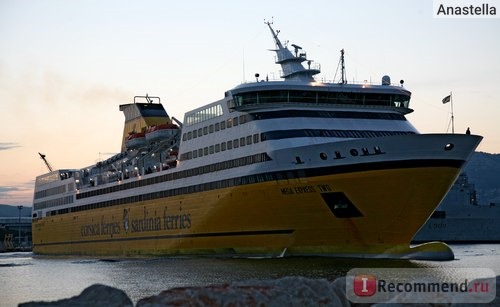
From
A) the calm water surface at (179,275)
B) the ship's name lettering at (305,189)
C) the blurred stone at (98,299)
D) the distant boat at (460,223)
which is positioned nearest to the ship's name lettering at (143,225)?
the calm water surface at (179,275)

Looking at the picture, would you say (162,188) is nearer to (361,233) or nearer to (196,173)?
(196,173)

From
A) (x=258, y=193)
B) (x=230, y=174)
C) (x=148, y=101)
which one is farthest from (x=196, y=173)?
(x=148, y=101)

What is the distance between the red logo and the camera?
14.4 m

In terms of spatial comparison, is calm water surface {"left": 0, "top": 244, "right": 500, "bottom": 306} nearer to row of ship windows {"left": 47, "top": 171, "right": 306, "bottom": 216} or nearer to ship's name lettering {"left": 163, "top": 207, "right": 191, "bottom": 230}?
row of ship windows {"left": 47, "top": 171, "right": 306, "bottom": 216}

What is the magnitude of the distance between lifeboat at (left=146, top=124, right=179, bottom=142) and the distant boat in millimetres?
53579

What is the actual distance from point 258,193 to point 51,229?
4401 centimetres

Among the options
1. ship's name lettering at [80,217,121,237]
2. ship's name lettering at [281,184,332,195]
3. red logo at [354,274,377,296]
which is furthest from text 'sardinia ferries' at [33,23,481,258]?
red logo at [354,274,377,296]

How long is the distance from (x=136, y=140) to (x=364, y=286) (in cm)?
5724

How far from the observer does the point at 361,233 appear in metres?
Answer: 42.8

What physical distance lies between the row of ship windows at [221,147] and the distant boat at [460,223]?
6111 cm

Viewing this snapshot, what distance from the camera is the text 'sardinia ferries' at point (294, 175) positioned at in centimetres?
4159

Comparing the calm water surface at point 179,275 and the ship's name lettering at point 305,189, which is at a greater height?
→ the ship's name lettering at point 305,189

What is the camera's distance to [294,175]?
4441 cm

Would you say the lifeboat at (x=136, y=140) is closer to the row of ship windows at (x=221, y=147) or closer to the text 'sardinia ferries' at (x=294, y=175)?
the text 'sardinia ferries' at (x=294, y=175)
